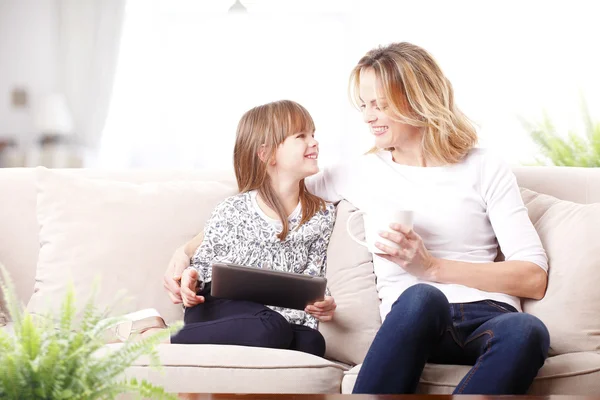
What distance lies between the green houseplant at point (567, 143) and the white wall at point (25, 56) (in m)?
2.92

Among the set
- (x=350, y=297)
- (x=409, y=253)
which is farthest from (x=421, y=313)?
(x=350, y=297)

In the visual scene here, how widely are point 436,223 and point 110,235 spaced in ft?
2.86

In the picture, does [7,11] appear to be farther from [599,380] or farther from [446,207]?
[599,380]

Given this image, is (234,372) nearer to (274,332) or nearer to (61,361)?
(274,332)

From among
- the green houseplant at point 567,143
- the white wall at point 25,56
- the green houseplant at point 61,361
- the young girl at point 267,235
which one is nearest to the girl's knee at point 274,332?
the young girl at point 267,235

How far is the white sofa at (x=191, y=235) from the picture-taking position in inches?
58.8

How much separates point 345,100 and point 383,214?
2804 millimetres

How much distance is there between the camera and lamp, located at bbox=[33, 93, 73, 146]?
168 inches

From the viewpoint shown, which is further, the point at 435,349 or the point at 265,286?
the point at 265,286

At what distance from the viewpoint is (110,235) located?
1891 mm

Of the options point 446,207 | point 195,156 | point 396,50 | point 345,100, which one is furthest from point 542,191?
point 195,156

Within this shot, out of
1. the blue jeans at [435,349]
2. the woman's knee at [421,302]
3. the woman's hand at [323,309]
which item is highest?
the woman's knee at [421,302]

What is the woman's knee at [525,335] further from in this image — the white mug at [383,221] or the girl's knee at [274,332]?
the girl's knee at [274,332]

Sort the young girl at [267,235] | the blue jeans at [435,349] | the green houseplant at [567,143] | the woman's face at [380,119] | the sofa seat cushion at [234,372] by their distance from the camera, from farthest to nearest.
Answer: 1. the green houseplant at [567,143]
2. the woman's face at [380,119]
3. the young girl at [267,235]
4. the sofa seat cushion at [234,372]
5. the blue jeans at [435,349]
